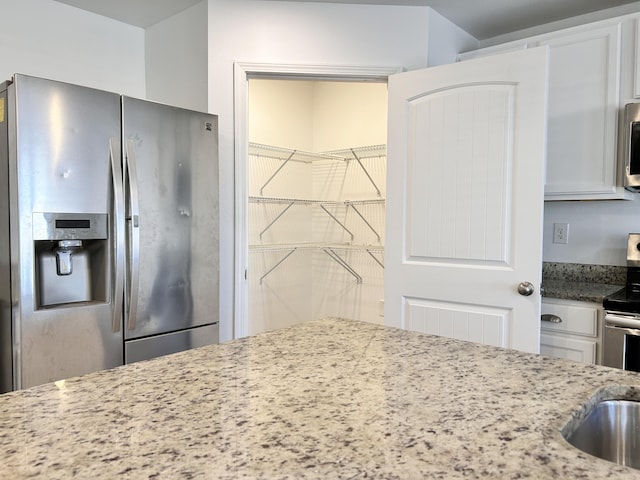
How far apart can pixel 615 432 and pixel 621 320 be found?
131 cm

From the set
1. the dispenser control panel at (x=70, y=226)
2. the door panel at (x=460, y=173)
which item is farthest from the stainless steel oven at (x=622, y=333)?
the dispenser control panel at (x=70, y=226)

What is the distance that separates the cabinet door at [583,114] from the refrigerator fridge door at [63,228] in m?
2.13

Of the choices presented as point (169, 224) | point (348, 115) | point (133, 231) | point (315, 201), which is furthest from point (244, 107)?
point (315, 201)

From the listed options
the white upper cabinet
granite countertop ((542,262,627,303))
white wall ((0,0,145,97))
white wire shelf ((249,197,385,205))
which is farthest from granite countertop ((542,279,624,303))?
white wall ((0,0,145,97))

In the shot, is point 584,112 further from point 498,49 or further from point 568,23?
point 568,23

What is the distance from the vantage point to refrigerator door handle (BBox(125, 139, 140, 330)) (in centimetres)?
195

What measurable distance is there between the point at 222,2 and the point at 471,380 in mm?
2353

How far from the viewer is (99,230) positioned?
1.87m

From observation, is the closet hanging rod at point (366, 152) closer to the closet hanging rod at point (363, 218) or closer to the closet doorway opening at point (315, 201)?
the closet doorway opening at point (315, 201)

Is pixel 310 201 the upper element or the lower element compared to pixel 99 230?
upper

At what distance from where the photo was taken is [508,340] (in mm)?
2152

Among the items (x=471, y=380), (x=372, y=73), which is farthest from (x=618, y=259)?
(x=471, y=380)

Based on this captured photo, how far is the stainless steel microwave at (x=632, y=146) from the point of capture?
6.86 ft

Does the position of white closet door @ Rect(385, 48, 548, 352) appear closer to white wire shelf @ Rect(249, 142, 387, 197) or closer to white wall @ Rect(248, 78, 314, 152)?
white wire shelf @ Rect(249, 142, 387, 197)
